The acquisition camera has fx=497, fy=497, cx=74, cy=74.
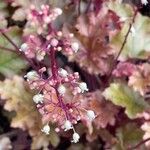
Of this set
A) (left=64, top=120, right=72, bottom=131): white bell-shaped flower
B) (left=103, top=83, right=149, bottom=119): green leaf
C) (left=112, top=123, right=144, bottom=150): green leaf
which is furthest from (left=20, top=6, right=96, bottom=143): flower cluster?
(left=112, top=123, right=144, bottom=150): green leaf

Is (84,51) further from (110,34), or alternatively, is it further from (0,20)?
(0,20)

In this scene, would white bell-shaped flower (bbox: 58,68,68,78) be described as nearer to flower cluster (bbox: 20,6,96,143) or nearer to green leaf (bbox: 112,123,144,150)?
flower cluster (bbox: 20,6,96,143)

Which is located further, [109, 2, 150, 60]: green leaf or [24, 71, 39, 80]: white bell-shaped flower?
[109, 2, 150, 60]: green leaf

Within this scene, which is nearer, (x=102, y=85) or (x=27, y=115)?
(x=27, y=115)

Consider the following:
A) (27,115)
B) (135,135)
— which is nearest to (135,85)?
(135,135)

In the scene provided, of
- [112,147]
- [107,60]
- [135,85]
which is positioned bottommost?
[112,147]

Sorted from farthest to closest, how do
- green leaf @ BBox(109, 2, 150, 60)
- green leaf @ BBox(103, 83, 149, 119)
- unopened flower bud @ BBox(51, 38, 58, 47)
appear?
green leaf @ BBox(109, 2, 150, 60), green leaf @ BBox(103, 83, 149, 119), unopened flower bud @ BBox(51, 38, 58, 47)

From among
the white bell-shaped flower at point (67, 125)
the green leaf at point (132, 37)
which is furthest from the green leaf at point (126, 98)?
the white bell-shaped flower at point (67, 125)

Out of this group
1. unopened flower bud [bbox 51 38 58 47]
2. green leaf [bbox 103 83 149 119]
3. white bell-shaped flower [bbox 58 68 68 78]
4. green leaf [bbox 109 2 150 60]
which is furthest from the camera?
green leaf [bbox 109 2 150 60]
